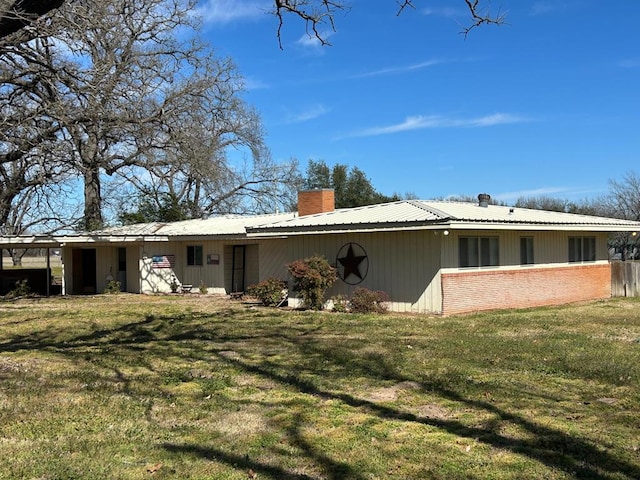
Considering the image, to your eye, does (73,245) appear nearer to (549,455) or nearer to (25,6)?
(25,6)

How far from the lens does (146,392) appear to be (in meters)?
7.66

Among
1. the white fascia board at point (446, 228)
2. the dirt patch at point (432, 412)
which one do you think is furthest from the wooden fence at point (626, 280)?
the dirt patch at point (432, 412)

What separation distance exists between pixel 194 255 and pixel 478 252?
540 inches

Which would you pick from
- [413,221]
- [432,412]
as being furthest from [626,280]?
[432,412]

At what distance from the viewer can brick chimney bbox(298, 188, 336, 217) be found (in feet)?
74.7

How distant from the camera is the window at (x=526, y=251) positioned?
18875 millimetres

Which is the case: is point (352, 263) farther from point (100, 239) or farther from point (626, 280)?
point (626, 280)

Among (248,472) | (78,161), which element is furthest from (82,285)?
(248,472)

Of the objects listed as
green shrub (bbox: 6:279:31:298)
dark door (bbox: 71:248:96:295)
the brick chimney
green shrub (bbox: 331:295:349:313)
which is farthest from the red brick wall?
dark door (bbox: 71:248:96:295)

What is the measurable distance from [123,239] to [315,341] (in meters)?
15.1

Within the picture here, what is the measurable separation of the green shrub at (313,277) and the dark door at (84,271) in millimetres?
14770

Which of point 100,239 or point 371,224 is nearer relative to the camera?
point 371,224

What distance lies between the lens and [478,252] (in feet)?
56.1

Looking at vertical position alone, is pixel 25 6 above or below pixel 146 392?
above
